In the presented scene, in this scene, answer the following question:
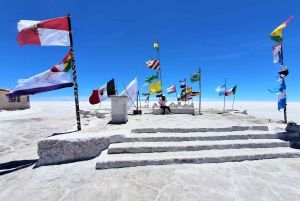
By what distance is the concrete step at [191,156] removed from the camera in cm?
421

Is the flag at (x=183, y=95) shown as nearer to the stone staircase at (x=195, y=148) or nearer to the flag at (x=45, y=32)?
the stone staircase at (x=195, y=148)

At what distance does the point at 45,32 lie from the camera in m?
5.73

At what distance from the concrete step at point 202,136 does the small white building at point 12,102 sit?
2996 centimetres

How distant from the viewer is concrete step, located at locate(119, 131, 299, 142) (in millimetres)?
5313

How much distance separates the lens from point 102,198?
304 centimetres

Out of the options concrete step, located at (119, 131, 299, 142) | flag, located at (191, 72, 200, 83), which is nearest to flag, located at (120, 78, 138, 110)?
concrete step, located at (119, 131, 299, 142)

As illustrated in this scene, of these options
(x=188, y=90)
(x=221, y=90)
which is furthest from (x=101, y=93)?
(x=221, y=90)

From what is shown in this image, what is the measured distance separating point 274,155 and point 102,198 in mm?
4942

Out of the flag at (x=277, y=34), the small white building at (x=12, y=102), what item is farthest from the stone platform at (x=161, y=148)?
the small white building at (x=12, y=102)

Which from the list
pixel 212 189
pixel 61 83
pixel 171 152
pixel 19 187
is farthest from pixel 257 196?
pixel 61 83

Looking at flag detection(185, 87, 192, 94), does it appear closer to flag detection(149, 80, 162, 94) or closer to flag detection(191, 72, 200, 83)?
flag detection(191, 72, 200, 83)

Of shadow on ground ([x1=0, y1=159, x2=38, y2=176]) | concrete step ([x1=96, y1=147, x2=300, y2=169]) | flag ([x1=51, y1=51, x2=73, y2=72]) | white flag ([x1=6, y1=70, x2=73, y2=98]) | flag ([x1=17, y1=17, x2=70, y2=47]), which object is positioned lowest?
shadow on ground ([x1=0, y1=159, x2=38, y2=176])

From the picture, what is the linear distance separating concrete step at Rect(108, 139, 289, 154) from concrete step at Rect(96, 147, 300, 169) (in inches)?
5.9

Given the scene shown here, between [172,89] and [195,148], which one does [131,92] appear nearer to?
[195,148]
